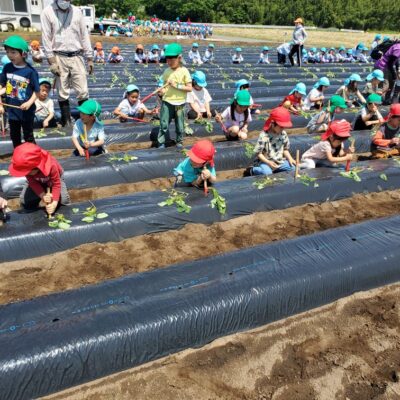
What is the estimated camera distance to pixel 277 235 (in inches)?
187

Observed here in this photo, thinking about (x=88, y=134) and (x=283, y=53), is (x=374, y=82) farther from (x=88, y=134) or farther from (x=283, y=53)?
(x=88, y=134)

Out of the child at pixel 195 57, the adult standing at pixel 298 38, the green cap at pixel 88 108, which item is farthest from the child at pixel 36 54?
the green cap at pixel 88 108

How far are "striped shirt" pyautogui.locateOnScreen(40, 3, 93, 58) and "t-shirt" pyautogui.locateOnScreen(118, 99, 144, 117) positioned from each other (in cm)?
182

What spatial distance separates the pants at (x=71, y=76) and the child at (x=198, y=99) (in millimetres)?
2425

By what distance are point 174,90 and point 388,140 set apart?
153 inches

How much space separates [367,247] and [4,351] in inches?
131

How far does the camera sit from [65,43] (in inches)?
261

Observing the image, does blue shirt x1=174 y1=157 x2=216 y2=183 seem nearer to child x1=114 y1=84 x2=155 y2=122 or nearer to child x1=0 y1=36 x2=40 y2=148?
child x1=0 y1=36 x2=40 y2=148

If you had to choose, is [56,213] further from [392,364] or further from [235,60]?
[235,60]

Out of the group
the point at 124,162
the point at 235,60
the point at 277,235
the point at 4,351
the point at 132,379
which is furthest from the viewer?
the point at 235,60

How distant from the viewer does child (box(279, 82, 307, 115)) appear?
376 inches

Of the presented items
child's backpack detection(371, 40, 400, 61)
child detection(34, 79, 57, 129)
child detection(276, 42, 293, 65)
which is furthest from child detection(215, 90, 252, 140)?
child detection(276, 42, 293, 65)

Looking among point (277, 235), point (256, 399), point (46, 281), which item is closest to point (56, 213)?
point (46, 281)

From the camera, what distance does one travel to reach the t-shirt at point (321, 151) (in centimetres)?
596
